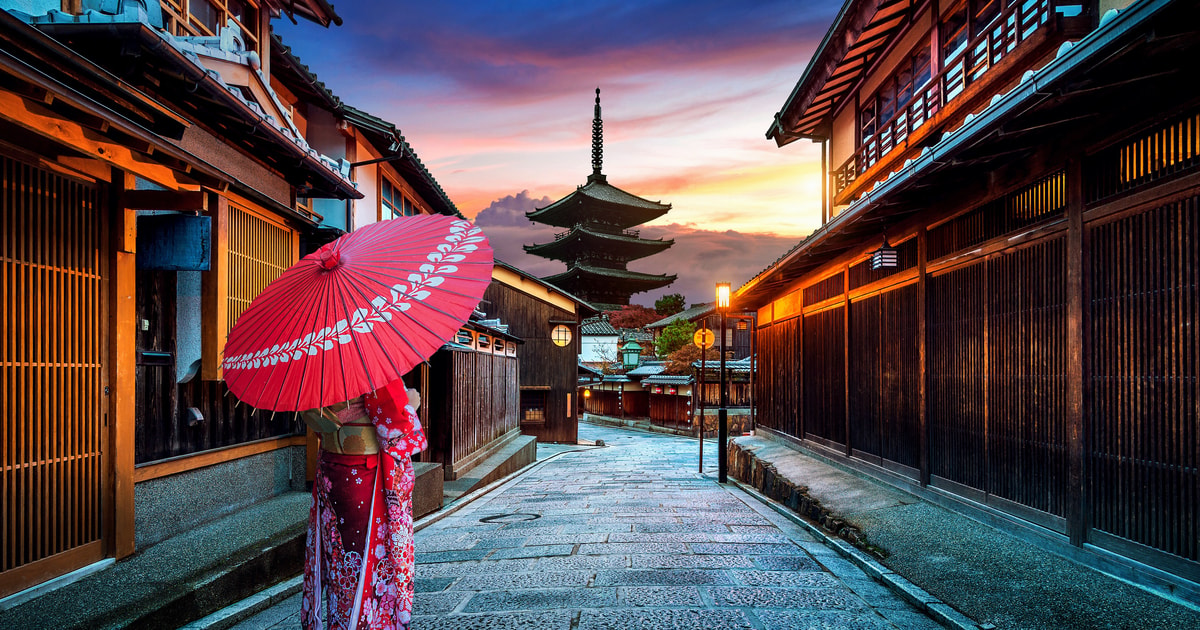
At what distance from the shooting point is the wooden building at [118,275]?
4.79 meters

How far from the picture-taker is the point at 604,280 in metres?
49.8

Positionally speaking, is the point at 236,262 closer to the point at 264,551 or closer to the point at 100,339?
the point at 100,339

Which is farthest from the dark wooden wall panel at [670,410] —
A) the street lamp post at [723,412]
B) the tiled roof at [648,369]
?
the street lamp post at [723,412]

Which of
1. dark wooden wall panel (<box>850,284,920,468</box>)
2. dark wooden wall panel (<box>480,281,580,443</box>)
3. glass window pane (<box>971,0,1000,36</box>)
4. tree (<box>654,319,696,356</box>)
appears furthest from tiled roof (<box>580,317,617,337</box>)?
glass window pane (<box>971,0,1000,36</box>)

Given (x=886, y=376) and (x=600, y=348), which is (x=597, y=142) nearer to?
(x=600, y=348)

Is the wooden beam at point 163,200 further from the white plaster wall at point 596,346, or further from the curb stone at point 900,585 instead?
the white plaster wall at point 596,346

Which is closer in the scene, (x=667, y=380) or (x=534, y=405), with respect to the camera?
(x=534, y=405)

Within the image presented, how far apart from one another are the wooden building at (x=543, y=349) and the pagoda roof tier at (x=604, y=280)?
1751cm

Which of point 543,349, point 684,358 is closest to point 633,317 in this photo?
point 684,358

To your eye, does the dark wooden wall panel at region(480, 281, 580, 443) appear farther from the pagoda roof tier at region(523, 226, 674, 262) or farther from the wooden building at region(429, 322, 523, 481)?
the pagoda roof tier at region(523, 226, 674, 262)

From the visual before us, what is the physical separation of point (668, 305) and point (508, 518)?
71.8 metres

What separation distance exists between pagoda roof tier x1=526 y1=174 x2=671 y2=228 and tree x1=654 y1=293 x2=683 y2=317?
2950 centimetres

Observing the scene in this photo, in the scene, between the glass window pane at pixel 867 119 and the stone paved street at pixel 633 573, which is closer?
the stone paved street at pixel 633 573

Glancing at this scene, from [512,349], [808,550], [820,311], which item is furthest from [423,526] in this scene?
[512,349]
